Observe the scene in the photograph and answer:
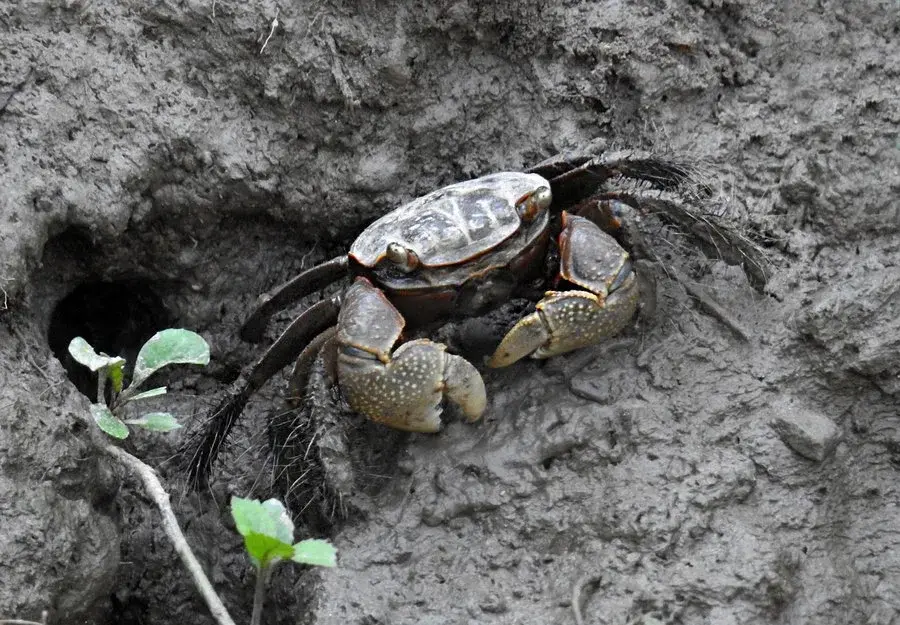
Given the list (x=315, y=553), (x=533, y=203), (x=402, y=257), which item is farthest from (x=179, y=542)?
(x=533, y=203)

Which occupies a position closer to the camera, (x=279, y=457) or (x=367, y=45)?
(x=279, y=457)

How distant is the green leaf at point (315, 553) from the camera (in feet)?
7.82

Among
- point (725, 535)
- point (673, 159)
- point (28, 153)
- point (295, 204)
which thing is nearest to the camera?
point (725, 535)

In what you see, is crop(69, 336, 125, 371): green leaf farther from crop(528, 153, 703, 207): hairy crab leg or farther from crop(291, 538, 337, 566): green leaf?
crop(528, 153, 703, 207): hairy crab leg

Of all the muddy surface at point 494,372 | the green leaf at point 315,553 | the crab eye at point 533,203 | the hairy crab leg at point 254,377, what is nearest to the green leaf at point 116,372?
the muddy surface at point 494,372

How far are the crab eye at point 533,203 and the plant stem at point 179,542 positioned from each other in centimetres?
142

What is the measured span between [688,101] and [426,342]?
1.51m

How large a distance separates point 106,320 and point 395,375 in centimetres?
165

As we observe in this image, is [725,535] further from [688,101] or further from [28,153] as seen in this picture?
[28,153]

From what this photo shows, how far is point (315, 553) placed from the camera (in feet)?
7.88

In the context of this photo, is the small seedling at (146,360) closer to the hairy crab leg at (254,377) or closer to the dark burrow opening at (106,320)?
the hairy crab leg at (254,377)

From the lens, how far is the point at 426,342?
3127 millimetres

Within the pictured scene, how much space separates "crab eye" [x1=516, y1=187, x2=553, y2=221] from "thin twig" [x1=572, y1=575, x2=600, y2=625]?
116 cm

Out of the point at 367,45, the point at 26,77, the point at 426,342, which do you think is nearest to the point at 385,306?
the point at 426,342
